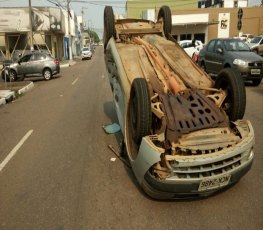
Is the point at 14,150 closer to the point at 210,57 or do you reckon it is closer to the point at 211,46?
the point at 210,57

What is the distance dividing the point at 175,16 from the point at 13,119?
4816 centimetres

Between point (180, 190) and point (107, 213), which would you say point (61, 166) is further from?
point (180, 190)

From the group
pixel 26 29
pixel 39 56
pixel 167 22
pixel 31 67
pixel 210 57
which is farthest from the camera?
pixel 26 29

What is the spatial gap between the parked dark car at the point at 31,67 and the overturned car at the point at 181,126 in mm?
16954

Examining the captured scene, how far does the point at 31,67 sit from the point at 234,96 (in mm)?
19210

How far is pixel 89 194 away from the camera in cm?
518

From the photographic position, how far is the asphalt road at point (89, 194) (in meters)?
4.41

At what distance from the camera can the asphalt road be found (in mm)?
4406

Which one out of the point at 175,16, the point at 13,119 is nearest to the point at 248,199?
the point at 13,119

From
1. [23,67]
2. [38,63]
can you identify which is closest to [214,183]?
[38,63]

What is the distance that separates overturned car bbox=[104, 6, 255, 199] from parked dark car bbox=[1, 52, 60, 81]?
667 inches

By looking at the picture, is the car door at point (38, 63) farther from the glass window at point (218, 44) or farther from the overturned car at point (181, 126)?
the overturned car at point (181, 126)

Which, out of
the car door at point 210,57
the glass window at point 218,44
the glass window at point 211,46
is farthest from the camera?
the glass window at point 211,46

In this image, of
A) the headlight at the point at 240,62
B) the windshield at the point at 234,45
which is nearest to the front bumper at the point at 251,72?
the headlight at the point at 240,62
